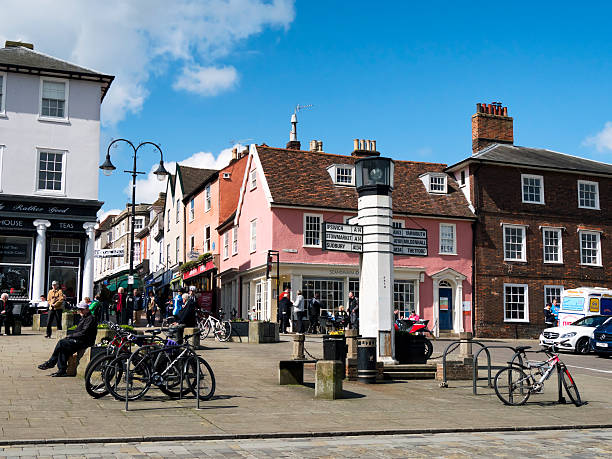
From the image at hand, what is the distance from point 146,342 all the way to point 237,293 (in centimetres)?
2472

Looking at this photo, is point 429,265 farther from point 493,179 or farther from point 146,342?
point 146,342

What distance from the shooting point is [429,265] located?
35.2 meters

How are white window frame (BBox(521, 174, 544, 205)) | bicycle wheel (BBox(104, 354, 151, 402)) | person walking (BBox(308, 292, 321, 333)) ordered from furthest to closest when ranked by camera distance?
1. white window frame (BBox(521, 174, 544, 205))
2. person walking (BBox(308, 292, 321, 333))
3. bicycle wheel (BBox(104, 354, 151, 402))

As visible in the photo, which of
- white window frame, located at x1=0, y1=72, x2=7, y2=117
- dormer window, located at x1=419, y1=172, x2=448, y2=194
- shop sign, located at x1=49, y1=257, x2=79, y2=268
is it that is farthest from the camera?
dormer window, located at x1=419, y1=172, x2=448, y2=194

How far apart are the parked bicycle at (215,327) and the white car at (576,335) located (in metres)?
11.9

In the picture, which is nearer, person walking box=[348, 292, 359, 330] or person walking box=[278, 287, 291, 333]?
person walking box=[348, 292, 359, 330]

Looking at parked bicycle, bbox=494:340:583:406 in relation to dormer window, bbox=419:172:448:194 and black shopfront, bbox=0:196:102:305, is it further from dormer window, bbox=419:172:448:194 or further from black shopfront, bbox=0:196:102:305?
dormer window, bbox=419:172:448:194

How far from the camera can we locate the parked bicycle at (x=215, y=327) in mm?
23906

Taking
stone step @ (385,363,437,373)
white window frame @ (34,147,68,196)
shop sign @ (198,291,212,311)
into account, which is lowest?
stone step @ (385,363,437,373)

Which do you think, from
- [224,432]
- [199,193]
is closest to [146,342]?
[224,432]

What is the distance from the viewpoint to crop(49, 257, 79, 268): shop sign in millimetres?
30750

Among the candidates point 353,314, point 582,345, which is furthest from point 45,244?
point 582,345

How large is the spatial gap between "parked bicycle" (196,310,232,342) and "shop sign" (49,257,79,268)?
7516mm

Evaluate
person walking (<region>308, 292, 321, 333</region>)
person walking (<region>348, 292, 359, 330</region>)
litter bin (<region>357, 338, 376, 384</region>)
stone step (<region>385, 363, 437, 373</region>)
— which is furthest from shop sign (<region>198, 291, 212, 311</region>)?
litter bin (<region>357, 338, 376, 384</region>)
